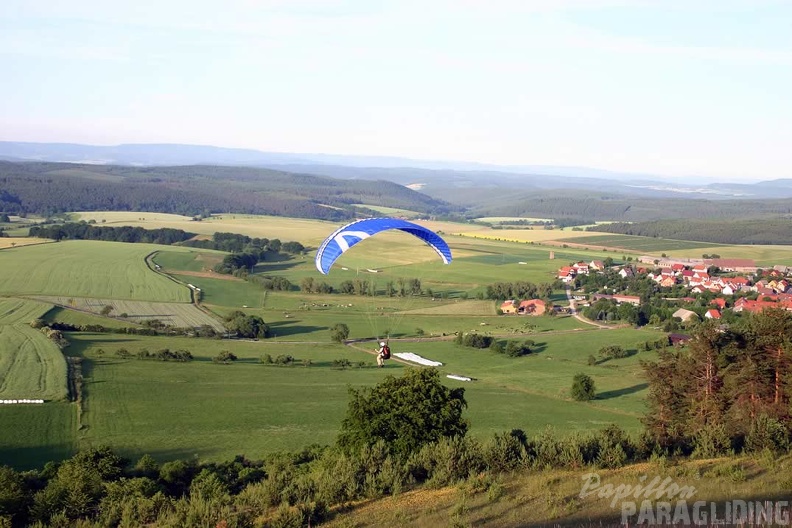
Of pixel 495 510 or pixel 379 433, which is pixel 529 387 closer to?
pixel 379 433

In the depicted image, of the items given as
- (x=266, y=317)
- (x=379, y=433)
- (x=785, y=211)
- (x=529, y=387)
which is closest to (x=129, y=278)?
(x=266, y=317)

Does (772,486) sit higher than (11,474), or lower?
higher

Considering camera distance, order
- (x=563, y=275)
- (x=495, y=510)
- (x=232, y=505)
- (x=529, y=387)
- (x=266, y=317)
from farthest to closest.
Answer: (x=563, y=275) < (x=266, y=317) < (x=529, y=387) < (x=232, y=505) < (x=495, y=510)

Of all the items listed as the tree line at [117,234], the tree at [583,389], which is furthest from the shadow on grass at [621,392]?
the tree line at [117,234]

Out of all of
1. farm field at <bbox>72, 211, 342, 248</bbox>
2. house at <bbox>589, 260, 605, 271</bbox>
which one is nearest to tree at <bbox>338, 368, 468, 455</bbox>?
house at <bbox>589, 260, 605, 271</bbox>

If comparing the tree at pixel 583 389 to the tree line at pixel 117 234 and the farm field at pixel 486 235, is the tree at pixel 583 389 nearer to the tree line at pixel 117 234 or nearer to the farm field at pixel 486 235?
the farm field at pixel 486 235

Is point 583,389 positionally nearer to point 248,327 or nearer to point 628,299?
point 248,327

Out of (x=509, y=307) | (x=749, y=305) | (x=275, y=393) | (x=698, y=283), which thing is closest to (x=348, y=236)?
(x=275, y=393)
